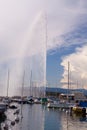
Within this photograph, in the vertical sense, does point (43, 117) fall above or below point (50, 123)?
above

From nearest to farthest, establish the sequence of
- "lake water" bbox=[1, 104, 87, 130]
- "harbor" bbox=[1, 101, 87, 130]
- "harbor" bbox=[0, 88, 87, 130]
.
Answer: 1. "harbor" bbox=[1, 101, 87, 130]
2. "lake water" bbox=[1, 104, 87, 130]
3. "harbor" bbox=[0, 88, 87, 130]

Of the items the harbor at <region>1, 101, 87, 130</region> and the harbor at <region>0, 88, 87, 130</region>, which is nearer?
the harbor at <region>1, 101, 87, 130</region>

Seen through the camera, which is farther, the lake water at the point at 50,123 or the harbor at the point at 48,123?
the lake water at the point at 50,123

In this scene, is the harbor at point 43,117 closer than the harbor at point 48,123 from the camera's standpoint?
No

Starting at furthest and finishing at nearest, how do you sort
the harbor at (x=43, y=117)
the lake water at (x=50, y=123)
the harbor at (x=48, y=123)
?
the harbor at (x=43, y=117) < the lake water at (x=50, y=123) < the harbor at (x=48, y=123)

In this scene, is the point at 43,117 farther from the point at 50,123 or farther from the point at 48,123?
the point at 50,123

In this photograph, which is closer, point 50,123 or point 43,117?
point 50,123

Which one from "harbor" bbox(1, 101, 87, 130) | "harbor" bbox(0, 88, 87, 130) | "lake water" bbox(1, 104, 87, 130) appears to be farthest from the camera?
"harbor" bbox(0, 88, 87, 130)

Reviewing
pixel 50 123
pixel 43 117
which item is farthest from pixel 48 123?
pixel 43 117

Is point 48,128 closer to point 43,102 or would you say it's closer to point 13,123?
point 13,123

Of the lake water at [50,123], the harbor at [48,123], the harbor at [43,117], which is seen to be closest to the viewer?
the harbor at [48,123]

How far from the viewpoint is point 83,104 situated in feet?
283

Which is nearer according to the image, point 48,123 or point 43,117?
point 48,123

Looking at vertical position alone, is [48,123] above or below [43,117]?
below
